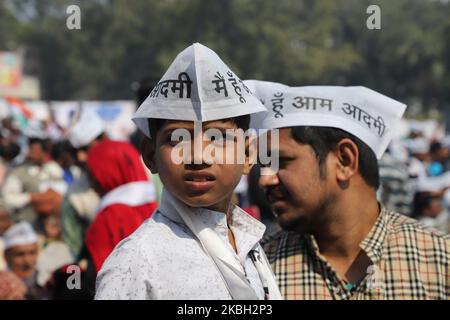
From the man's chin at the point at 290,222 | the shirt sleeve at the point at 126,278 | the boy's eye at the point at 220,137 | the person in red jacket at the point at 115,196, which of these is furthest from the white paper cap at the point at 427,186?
the shirt sleeve at the point at 126,278

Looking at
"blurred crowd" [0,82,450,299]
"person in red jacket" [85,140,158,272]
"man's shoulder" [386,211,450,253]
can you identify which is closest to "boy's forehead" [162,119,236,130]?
"man's shoulder" [386,211,450,253]

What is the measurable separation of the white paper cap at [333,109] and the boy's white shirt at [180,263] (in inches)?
30.3

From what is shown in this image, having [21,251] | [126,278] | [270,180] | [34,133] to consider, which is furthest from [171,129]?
[34,133]

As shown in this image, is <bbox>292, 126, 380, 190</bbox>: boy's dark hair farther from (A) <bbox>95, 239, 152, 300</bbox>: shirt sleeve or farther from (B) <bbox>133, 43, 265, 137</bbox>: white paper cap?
(A) <bbox>95, 239, 152, 300</bbox>: shirt sleeve

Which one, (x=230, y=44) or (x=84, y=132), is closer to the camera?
(x=84, y=132)

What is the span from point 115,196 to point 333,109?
5.66 ft

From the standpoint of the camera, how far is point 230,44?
47.3 meters

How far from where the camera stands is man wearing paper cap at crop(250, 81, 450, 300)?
273cm

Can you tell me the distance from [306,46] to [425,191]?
155ft

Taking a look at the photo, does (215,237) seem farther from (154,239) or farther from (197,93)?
(197,93)

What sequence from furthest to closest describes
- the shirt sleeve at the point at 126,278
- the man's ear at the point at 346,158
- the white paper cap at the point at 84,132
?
the white paper cap at the point at 84,132 < the man's ear at the point at 346,158 < the shirt sleeve at the point at 126,278

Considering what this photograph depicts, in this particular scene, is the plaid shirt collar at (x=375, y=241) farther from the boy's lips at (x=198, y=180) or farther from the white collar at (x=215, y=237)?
the boy's lips at (x=198, y=180)

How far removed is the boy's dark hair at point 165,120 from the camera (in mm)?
1963

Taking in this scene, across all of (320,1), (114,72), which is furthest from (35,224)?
(320,1)
